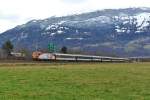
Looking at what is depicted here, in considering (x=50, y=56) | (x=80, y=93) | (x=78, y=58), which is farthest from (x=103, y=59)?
(x=80, y=93)

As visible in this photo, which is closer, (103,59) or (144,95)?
(144,95)

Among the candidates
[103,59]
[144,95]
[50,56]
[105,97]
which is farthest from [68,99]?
[103,59]

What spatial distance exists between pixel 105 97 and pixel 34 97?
11.2 feet

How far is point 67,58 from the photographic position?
124 m

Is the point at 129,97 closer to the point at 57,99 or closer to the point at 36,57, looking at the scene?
the point at 57,99

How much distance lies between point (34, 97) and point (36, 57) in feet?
332

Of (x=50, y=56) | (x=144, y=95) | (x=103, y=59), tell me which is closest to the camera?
(x=144, y=95)

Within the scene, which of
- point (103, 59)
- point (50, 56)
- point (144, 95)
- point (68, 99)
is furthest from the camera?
point (103, 59)

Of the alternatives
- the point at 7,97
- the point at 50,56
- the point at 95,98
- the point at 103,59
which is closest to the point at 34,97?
the point at 7,97

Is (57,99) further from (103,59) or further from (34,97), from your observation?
(103,59)

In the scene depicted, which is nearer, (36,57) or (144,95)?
(144,95)

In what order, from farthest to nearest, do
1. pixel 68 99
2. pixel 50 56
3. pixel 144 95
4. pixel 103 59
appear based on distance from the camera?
pixel 103 59
pixel 50 56
pixel 144 95
pixel 68 99

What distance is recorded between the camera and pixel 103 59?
13262 centimetres

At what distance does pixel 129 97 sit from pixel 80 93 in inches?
117
